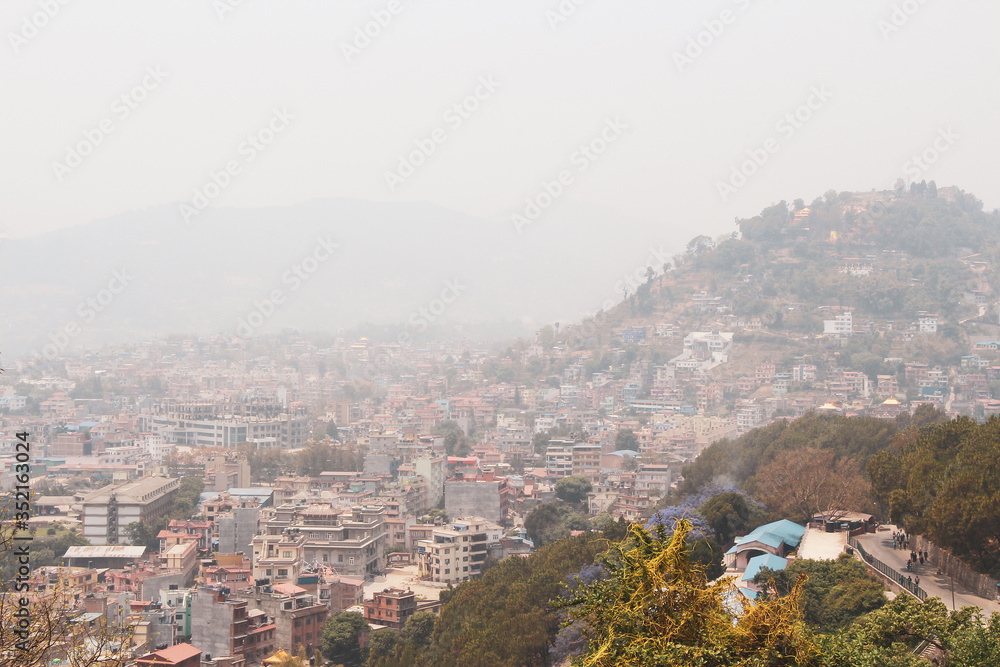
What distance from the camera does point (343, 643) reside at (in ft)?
46.9

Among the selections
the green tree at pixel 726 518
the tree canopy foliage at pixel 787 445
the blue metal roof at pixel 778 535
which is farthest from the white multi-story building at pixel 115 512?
the blue metal roof at pixel 778 535

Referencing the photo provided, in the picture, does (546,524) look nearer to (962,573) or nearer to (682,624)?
(962,573)

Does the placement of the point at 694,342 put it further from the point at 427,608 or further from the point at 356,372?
the point at 427,608

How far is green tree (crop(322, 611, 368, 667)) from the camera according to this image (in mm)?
14281

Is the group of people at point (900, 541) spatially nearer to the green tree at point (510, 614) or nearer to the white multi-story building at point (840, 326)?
the green tree at point (510, 614)

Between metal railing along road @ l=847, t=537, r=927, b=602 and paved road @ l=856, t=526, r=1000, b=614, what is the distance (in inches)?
3.9

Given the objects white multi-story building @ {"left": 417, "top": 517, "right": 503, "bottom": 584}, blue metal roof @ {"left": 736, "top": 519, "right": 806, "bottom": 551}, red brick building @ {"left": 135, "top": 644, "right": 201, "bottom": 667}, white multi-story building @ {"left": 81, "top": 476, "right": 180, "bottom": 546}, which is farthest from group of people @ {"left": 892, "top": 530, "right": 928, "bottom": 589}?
white multi-story building @ {"left": 81, "top": 476, "right": 180, "bottom": 546}

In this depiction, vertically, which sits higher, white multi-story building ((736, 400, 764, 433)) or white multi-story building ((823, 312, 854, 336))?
white multi-story building ((823, 312, 854, 336))

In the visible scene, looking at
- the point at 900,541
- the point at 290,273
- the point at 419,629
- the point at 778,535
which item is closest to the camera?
the point at 900,541

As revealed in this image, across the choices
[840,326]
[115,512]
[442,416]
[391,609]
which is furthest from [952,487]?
[840,326]

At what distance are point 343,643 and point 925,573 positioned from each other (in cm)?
816

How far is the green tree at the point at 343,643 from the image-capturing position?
14281mm

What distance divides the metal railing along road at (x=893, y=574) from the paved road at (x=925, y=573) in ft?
0.33

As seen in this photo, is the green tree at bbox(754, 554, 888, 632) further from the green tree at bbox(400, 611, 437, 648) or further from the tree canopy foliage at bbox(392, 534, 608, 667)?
the green tree at bbox(400, 611, 437, 648)
